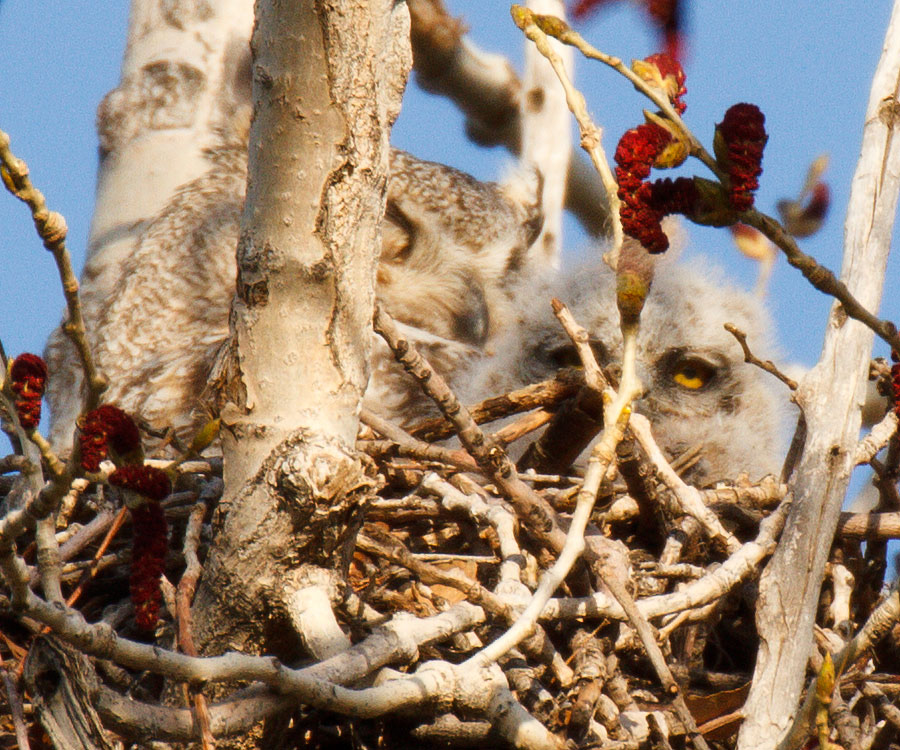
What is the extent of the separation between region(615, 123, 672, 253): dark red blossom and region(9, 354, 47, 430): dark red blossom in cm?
60

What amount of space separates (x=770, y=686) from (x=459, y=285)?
268cm

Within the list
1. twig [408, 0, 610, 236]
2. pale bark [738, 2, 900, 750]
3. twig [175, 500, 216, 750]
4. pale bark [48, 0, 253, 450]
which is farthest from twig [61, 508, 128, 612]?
twig [408, 0, 610, 236]

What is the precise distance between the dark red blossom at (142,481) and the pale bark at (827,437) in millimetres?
991

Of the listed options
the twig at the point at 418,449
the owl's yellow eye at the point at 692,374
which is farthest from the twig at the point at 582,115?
the owl's yellow eye at the point at 692,374

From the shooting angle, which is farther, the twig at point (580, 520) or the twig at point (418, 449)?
the twig at point (418, 449)

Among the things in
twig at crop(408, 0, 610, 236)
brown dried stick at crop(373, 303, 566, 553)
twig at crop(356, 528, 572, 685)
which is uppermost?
twig at crop(408, 0, 610, 236)

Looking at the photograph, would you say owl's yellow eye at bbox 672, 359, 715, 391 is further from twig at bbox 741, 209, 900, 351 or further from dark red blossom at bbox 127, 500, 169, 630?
dark red blossom at bbox 127, 500, 169, 630

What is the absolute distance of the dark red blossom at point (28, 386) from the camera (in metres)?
1.14

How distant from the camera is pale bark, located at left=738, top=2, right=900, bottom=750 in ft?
5.89

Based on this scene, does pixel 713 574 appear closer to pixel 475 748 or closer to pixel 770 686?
pixel 770 686

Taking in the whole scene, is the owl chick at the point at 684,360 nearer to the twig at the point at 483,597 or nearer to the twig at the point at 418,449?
the twig at the point at 418,449

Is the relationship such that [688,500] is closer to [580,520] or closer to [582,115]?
[580,520]

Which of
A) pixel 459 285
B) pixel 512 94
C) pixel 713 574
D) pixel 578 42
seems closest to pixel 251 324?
pixel 578 42

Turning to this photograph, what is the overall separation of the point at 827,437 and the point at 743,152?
3.17 ft
